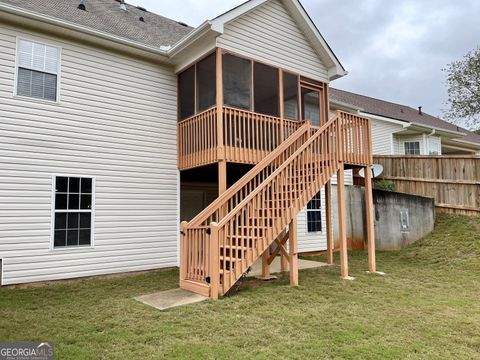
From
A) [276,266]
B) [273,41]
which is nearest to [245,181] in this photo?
[276,266]

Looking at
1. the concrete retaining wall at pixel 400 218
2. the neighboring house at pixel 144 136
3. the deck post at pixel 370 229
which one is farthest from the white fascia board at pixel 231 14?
the concrete retaining wall at pixel 400 218

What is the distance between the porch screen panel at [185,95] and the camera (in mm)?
8938

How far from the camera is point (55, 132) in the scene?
288 inches

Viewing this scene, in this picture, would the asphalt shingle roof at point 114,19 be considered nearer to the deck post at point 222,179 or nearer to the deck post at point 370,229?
the deck post at point 222,179

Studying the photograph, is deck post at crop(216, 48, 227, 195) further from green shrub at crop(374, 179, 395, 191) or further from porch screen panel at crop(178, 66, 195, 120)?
green shrub at crop(374, 179, 395, 191)

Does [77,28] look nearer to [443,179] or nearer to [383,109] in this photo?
[443,179]

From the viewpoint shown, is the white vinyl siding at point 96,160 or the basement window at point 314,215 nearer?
the white vinyl siding at point 96,160

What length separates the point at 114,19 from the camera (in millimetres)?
9734

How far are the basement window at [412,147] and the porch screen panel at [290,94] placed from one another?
39.7 feet

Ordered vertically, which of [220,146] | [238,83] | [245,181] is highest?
[238,83]

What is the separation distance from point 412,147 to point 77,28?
18.1 meters

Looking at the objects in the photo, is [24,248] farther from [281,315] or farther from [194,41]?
[194,41]

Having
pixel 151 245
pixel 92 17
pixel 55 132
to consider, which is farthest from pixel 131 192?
pixel 92 17

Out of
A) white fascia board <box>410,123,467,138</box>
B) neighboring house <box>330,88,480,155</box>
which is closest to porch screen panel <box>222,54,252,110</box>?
neighboring house <box>330,88,480,155</box>
